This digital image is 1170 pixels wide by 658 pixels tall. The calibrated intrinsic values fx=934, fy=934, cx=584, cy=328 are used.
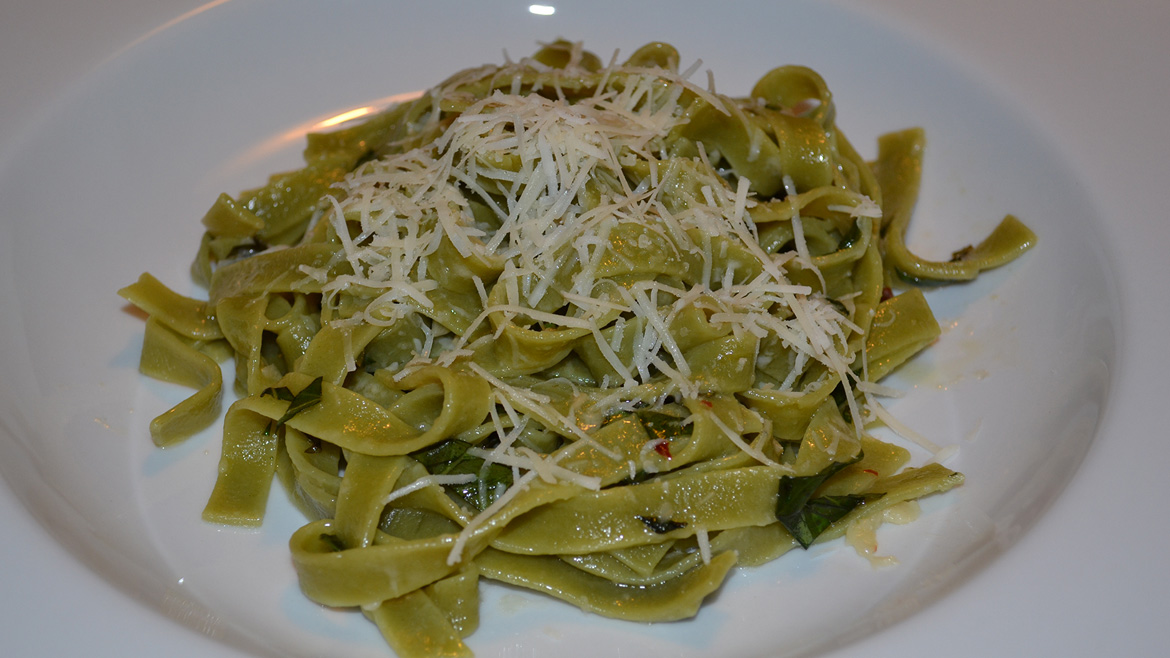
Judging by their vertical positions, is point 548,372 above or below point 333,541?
above

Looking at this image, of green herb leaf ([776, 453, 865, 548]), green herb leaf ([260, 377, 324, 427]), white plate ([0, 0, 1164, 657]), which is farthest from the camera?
green herb leaf ([260, 377, 324, 427])

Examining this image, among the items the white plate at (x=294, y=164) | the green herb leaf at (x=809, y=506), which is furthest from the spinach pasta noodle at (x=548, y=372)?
the white plate at (x=294, y=164)

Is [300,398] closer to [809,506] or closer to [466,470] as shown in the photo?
[466,470]

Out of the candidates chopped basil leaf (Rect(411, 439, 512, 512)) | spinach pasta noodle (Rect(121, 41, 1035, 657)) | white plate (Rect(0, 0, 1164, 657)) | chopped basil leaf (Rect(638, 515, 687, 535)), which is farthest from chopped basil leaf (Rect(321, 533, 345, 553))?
chopped basil leaf (Rect(638, 515, 687, 535))

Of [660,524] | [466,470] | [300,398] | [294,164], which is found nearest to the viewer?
[660,524]

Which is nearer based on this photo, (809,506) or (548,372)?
(809,506)

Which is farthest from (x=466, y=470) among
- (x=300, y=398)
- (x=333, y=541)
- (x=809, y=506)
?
(x=809, y=506)

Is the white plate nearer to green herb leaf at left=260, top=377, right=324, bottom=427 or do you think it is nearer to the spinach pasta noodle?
the spinach pasta noodle
